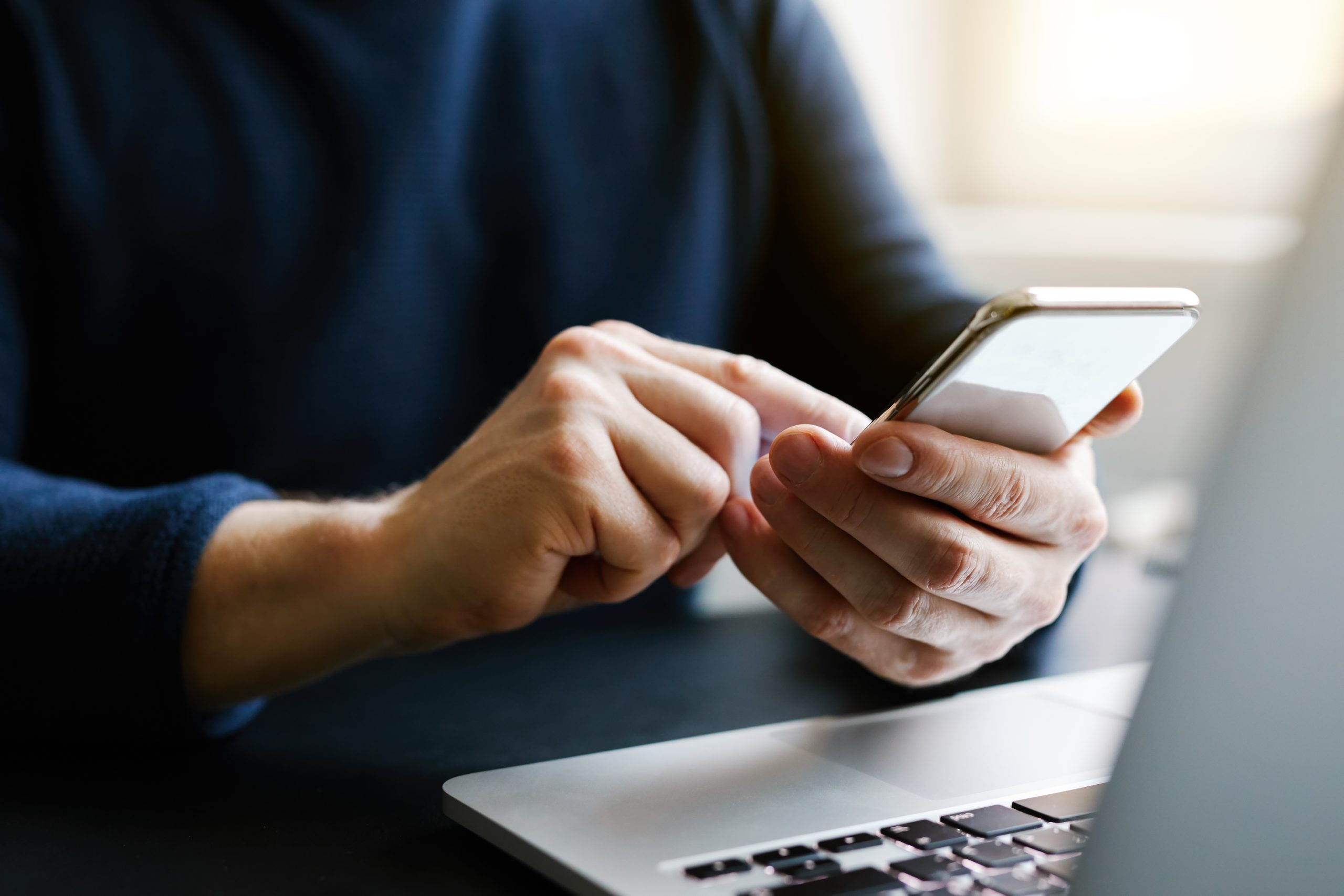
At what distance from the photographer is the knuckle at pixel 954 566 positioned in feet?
1.22

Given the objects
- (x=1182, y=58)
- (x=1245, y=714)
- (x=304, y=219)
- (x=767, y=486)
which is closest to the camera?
(x=1245, y=714)

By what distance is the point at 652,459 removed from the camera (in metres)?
0.39

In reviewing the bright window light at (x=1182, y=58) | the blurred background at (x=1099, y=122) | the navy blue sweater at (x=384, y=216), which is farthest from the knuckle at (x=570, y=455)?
the bright window light at (x=1182, y=58)

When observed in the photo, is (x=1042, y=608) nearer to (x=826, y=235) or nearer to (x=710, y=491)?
(x=710, y=491)

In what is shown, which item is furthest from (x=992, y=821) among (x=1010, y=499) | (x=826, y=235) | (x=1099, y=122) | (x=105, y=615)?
(x=1099, y=122)

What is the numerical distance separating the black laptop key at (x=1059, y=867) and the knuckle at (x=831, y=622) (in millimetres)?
152

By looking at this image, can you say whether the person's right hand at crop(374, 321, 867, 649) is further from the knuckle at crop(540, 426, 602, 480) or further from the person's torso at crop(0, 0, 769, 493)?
the person's torso at crop(0, 0, 769, 493)

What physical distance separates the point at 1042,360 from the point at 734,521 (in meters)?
0.16

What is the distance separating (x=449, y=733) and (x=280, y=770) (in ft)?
0.22

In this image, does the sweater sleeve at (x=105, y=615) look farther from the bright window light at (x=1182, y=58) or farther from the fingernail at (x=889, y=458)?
the bright window light at (x=1182, y=58)

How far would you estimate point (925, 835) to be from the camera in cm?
30

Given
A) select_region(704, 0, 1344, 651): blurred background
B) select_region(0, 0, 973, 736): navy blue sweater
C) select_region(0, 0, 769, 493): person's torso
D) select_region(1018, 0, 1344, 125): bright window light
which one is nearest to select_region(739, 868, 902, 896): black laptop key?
select_region(0, 0, 973, 736): navy blue sweater

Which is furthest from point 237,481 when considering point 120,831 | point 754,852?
point 754,852

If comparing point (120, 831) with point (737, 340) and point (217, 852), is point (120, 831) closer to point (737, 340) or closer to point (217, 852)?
point (217, 852)
